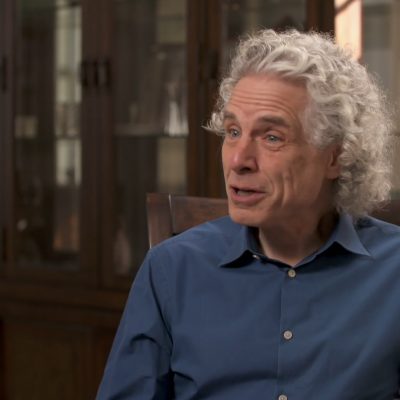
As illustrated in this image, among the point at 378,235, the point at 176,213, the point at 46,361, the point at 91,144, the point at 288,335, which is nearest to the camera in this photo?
the point at 288,335

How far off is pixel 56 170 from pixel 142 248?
464 millimetres

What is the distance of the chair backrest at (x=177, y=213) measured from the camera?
168cm

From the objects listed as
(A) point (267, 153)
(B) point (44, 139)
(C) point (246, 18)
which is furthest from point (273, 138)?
(B) point (44, 139)

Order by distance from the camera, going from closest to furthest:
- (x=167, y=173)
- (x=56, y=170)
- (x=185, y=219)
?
(x=185, y=219) → (x=167, y=173) → (x=56, y=170)

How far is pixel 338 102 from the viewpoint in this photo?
4.66 feet

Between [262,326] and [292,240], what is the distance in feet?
0.57

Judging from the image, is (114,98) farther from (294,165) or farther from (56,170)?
(294,165)

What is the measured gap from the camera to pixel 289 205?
1437 mm

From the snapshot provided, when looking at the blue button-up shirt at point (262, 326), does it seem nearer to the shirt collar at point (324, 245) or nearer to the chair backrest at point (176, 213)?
the shirt collar at point (324, 245)

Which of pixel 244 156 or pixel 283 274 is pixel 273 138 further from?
pixel 283 274

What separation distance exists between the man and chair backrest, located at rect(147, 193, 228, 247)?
182mm

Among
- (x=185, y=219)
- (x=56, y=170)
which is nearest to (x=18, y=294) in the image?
(x=56, y=170)

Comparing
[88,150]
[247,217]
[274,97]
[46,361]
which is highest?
[274,97]

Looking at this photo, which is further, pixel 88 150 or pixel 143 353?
pixel 88 150
